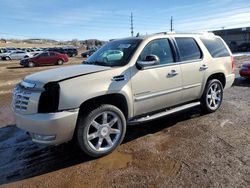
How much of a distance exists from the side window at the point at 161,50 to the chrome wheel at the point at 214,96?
153cm

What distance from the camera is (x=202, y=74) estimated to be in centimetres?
627

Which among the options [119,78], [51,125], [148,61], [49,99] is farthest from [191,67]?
[51,125]

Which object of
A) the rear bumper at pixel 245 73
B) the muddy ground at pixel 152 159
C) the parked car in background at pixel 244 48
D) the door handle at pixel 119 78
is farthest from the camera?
the parked car in background at pixel 244 48

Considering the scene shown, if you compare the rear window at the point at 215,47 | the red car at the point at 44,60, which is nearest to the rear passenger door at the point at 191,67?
the rear window at the point at 215,47

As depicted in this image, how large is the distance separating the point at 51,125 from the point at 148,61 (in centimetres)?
201

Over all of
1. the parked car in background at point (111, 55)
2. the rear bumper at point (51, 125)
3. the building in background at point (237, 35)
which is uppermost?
the parked car in background at point (111, 55)

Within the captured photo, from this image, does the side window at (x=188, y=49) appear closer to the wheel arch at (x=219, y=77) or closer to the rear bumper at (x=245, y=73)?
the wheel arch at (x=219, y=77)

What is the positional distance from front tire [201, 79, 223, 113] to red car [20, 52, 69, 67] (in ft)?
82.3

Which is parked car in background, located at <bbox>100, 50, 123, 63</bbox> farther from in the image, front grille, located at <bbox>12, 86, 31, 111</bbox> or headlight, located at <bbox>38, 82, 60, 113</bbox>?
front grille, located at <bbox>12, 86, 31, 111</bbox>

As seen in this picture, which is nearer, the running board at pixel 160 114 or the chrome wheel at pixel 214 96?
the running board at pixel 160 114

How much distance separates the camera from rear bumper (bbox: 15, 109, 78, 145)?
13.4 feet

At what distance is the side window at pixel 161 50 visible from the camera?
17.5 feet

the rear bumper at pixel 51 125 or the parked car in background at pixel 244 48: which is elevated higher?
the rear bumper at pixel 51 125

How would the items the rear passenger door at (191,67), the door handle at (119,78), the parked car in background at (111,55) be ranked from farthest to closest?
the rear passenger door at (191,67) → the parked car in background at (111,55) → the door handle at (119,78)
